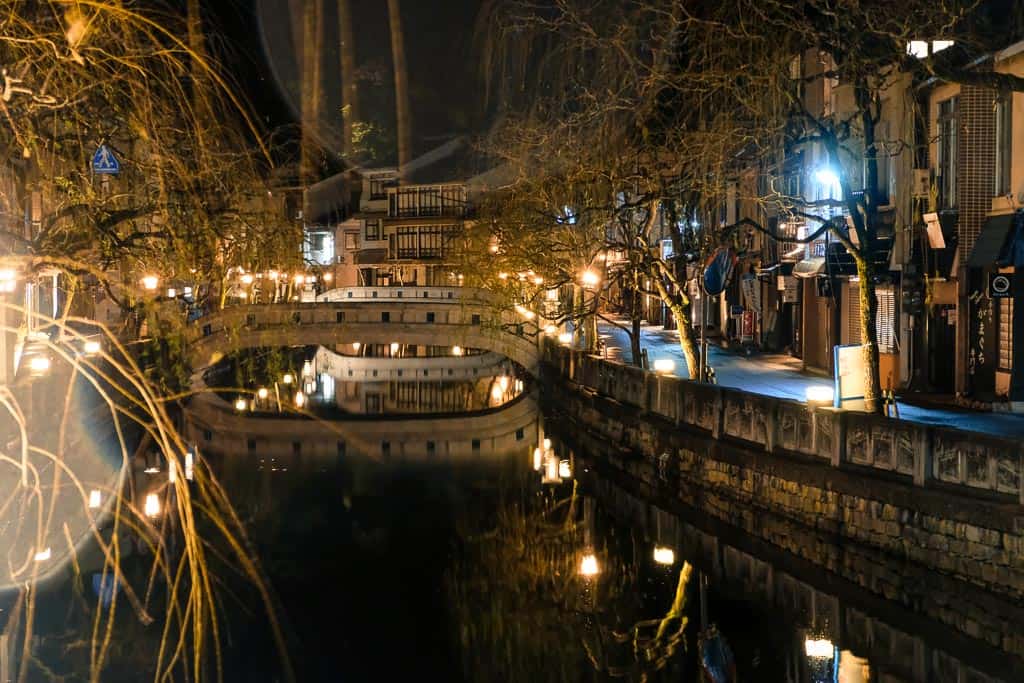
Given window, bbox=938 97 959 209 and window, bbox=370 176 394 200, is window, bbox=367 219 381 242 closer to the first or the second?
window, bbox=370 176 394 200

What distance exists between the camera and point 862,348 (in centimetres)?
2028

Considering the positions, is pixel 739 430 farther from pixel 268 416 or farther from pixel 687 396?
pixel 268 416

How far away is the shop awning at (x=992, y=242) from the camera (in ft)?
72.4

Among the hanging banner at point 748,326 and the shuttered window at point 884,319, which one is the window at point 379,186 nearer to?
the hanging banner at point 748,326

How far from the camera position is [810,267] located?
33562 mm

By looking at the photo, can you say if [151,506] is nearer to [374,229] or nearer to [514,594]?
[514,594]

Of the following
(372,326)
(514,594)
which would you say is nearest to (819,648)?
(514,594)

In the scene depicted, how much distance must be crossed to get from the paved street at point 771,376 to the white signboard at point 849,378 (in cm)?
166

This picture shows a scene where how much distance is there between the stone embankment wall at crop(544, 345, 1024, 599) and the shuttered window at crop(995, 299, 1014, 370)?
18.8 ft

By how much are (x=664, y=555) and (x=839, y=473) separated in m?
3.81

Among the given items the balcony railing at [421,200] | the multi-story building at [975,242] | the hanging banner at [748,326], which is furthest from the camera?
the balcony railing at [421,200]

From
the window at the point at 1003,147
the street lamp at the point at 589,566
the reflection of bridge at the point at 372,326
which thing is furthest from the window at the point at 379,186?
the street lamp at the point at 589,566

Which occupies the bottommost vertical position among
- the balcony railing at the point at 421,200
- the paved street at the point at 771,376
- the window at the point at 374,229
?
the paved street at the point at 771,376

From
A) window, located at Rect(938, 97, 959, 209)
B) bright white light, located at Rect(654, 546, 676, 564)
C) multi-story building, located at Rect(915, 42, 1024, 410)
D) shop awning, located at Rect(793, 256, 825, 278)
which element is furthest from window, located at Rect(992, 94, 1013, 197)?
bright white light, located at Rect(654, 546, 676, 564)
